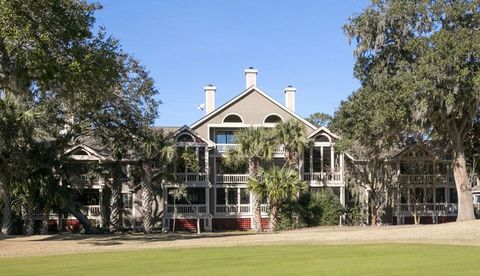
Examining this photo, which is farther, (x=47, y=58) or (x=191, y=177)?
(x=191, y=177)

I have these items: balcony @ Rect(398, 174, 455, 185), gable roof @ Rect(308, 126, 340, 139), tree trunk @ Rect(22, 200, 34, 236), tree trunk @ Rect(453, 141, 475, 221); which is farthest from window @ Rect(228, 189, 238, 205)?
tree trunk @ Rect(453, 141, 475, 221)

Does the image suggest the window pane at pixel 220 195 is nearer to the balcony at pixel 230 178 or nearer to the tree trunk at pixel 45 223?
the balcony at pixel 230 178

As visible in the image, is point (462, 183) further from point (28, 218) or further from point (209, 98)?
point (28, 218)

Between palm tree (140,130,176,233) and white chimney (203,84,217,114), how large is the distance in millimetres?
7418

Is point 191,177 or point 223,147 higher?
point 223,147

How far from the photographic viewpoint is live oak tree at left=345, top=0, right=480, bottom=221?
115ft

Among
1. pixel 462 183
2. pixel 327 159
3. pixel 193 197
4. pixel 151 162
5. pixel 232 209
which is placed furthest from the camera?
pixel 327 159

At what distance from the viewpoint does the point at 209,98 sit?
165 ft

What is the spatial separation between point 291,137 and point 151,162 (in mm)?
9768

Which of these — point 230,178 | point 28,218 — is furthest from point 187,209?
point 28,218

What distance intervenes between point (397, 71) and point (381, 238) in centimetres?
1220

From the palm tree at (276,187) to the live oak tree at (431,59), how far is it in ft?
26.4

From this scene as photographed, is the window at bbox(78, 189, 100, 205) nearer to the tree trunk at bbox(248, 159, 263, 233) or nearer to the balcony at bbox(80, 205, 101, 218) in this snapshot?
the balcony at bbox(80, 205, 101, 218)

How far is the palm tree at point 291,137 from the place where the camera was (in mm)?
43875
